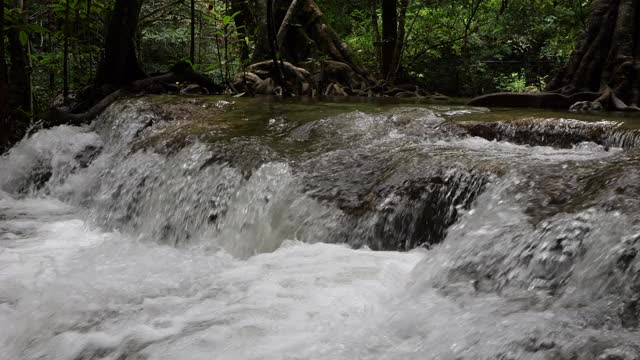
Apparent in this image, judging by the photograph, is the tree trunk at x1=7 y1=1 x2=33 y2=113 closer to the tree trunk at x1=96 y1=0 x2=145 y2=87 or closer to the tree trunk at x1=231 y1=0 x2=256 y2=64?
the tree trunk at x1=96 y1=0 x2=145 y2=87

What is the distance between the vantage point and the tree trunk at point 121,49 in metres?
8.69

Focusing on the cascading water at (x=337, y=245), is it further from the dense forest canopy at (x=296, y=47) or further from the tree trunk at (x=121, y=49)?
the tree trunk at (x=121, y=49)

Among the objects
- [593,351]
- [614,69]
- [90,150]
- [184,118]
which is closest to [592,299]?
[593,351]

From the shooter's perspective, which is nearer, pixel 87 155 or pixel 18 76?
pixel 87 155

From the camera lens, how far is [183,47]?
18.3 metres

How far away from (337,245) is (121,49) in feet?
20.8

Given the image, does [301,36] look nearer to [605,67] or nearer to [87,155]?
[87,155]

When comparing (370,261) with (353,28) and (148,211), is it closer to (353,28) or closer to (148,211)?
(148,211)

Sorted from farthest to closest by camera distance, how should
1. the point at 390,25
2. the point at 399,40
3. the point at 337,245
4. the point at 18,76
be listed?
1. the point at 390,25
2. the point at 399,40
3. the point at 18,76
4. the point at 337,245

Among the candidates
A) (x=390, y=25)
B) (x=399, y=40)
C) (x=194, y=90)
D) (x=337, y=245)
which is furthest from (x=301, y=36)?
(x=337, y=245)

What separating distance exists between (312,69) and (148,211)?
6.66 metres

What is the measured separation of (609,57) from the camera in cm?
765

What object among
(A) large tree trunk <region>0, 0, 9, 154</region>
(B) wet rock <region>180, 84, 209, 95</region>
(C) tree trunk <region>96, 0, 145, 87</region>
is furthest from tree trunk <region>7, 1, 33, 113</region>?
(B) wet rock <region>180, 84, 209, 95</region>

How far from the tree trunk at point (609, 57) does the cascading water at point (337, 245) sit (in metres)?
2.54
